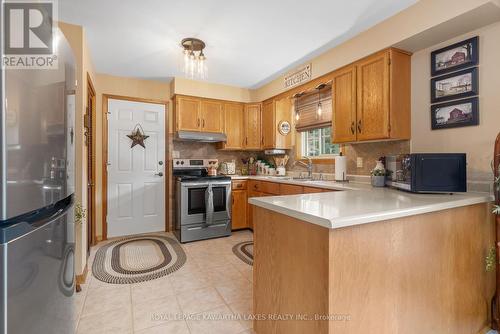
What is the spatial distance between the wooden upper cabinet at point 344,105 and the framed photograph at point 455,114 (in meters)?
0.67

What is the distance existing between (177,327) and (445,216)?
6.03 feet

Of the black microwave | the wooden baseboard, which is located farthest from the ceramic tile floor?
the black microwave

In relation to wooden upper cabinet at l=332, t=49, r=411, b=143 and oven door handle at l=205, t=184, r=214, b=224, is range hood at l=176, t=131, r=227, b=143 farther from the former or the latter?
wooden upper cabinet at l=332, t=49, r=411, b=143

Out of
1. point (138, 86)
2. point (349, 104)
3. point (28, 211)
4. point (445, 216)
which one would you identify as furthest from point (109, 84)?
point (445, 216)

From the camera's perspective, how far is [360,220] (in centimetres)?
106

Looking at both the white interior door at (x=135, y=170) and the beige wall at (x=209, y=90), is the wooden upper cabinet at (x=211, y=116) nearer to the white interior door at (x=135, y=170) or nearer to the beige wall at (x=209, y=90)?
the beige wall at (x=209, y=90)

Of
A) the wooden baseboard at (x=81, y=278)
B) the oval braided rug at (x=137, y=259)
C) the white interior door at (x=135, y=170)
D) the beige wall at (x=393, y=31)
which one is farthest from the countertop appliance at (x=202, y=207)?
the beige wall at (x=393, y=31)

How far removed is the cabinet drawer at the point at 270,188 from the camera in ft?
10.7

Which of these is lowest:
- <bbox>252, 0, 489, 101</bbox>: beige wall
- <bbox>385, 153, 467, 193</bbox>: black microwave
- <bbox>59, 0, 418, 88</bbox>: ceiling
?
<bbox>385, 153, 467, 193</bbox>: black microwave

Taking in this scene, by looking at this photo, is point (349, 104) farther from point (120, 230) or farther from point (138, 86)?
point (120, 230)

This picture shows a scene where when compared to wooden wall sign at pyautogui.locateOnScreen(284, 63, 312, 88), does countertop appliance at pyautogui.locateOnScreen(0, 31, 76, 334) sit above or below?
below

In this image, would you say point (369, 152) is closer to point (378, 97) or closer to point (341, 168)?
point (341, 168)

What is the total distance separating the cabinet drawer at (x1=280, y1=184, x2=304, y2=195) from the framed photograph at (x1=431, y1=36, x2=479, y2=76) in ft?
5.38

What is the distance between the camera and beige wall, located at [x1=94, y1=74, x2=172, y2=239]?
350cm
